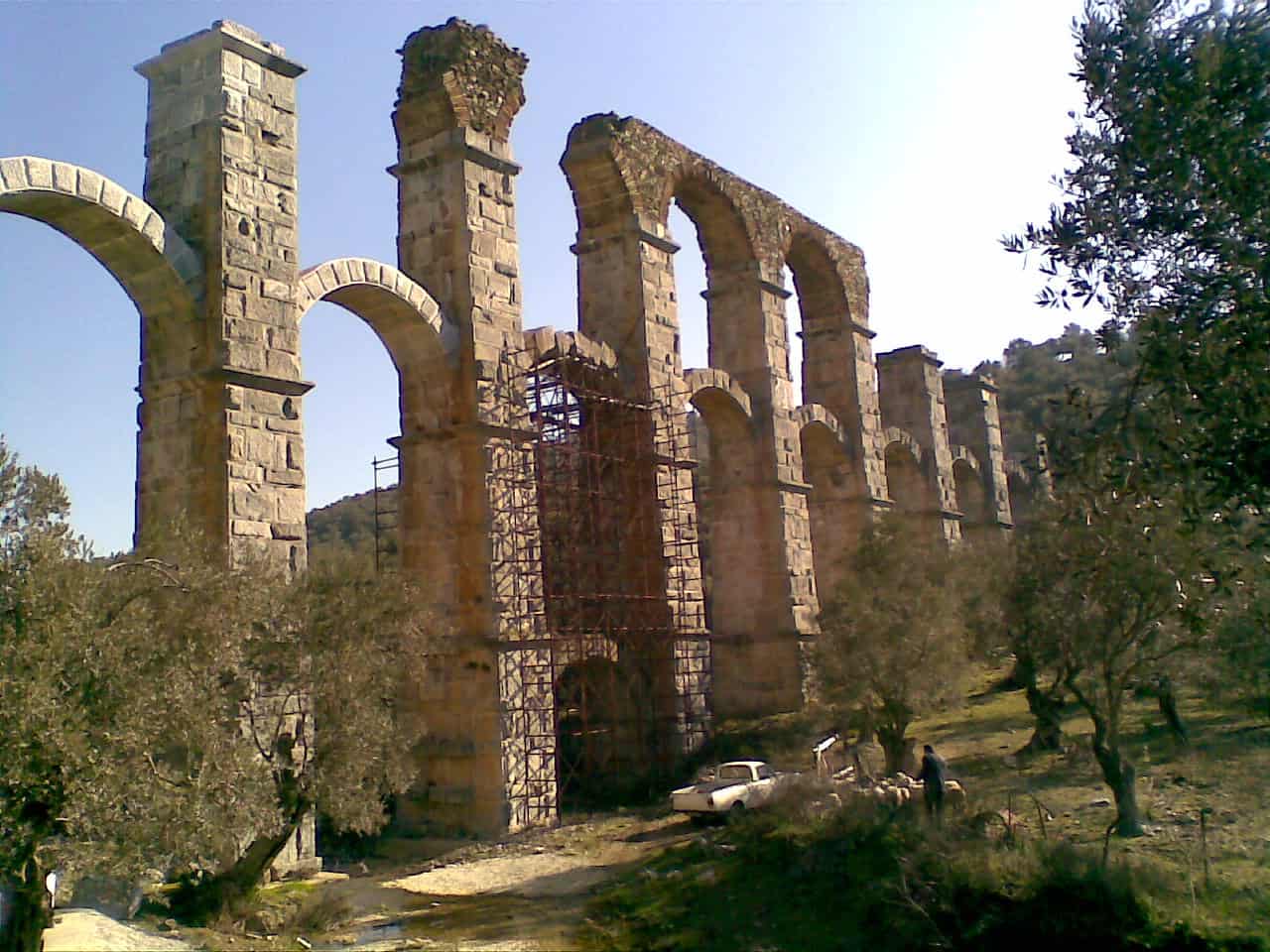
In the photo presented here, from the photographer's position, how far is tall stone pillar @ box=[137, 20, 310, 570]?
11258 mm

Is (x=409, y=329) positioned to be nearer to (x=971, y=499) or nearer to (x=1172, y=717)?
(x=1172, y=717)

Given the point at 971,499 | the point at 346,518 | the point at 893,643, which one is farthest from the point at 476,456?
the point at 346,518

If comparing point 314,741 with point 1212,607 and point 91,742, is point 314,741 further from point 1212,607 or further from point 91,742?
point 1212,607

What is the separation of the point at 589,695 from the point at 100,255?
959 centimetres

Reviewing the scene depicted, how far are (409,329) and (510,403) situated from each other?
1.62 m

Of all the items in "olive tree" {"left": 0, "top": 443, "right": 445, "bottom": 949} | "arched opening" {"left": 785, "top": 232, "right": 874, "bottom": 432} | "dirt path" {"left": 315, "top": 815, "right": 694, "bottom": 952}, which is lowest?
"dirt path" {"left": 315, "top": 815, "right": 694, "bottom": 952}

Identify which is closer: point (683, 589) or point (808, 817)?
point (808, 817)

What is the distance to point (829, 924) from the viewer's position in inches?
375

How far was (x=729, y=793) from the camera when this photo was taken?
13.8 meters

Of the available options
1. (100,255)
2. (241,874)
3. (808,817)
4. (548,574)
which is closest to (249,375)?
(100,255)

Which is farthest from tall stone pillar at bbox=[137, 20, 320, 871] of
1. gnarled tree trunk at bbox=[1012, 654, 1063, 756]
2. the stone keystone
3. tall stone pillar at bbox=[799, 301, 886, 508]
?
tall stone pillar at bbox=[799, 301, 886, 508]

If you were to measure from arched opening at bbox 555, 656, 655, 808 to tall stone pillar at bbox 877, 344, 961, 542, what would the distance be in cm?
1209

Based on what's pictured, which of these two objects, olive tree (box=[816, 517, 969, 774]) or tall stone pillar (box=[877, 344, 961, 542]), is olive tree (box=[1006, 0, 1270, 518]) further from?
tall stone pillar (box=[877, 344, 961, 542])

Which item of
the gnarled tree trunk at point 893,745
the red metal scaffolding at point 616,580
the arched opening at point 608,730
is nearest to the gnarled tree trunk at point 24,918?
the red metal scaffolding at point 616,580
